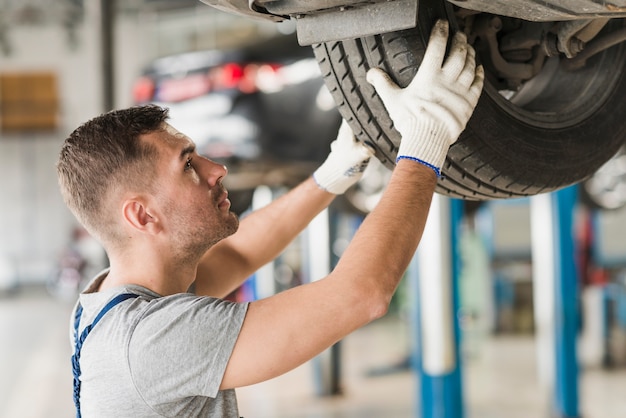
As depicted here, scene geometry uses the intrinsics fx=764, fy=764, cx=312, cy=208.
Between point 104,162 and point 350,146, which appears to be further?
point 350,146

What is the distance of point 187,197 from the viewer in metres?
1.28

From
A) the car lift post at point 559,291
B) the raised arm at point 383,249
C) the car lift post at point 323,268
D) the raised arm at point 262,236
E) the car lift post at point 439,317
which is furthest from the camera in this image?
the car lift post at point 323,268

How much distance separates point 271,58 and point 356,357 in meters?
2.59

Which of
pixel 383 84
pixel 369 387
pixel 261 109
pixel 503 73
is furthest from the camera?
pixel 369 387

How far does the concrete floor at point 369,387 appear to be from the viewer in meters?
4.18

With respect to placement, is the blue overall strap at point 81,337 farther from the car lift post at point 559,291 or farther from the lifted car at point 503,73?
the car lift post at point 559,291

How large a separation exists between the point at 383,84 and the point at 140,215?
45 cm

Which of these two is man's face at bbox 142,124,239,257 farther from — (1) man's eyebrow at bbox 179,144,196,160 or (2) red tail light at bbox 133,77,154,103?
(2) red tail light at bbox 133,77,154,103

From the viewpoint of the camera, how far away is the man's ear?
4.12 feet

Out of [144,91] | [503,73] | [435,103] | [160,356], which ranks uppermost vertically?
[144,91]

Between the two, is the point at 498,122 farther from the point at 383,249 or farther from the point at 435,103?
the point at 383,249

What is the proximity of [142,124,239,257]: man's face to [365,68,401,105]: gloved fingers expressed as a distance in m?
0.32

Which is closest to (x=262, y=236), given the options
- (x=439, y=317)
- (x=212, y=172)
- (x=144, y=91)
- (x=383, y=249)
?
(x=212, y=172)

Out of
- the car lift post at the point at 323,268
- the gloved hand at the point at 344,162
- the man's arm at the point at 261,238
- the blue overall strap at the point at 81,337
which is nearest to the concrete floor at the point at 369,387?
the car lift post at the point at 323,268
